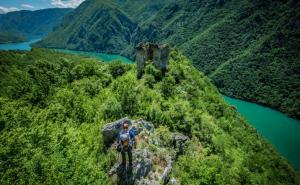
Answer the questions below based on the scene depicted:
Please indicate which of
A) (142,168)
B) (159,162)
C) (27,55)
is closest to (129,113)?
(159,162)

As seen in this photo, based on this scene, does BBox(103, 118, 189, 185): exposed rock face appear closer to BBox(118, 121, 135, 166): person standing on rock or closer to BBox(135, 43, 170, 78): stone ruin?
BBox(118, 121, 135, 166): person standing on rock

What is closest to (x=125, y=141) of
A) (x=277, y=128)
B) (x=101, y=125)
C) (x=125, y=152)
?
(x=125, y=152)

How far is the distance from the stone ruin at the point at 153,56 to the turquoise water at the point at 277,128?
5288cm

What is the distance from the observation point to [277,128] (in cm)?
11225

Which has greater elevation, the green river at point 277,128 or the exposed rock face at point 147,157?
the exposed rock face at point 147,157

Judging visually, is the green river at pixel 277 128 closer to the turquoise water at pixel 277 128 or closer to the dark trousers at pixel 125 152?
the turquoise water at pixel 277 128

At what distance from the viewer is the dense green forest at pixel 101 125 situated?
22344mm

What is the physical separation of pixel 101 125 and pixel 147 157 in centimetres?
658

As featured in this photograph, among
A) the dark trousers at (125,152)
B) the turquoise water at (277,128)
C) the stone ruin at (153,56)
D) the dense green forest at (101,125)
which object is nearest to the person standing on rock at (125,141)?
the dark trousers at (125,152)

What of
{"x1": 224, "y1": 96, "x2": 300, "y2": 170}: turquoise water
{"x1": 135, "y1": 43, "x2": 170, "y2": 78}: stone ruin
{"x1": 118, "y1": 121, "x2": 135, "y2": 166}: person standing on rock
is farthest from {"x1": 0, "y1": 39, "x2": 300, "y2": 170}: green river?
{"x1": 118, "y1": 121, "x2": 135, "y2": 166}: person standing on rock

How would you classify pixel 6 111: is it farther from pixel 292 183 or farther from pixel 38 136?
pixel 292 183

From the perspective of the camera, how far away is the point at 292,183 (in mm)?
58938

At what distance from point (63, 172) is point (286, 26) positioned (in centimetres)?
18945

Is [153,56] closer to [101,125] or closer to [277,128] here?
[101,125]
